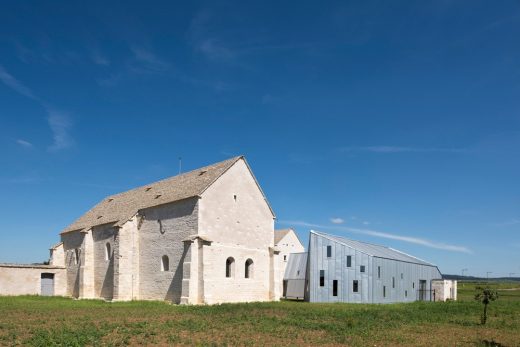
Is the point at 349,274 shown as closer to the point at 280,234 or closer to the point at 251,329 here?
the point at 251,329

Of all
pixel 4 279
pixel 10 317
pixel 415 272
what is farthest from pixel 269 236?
pixel 4 279

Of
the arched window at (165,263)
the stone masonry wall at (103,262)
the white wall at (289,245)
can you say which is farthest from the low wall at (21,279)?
the white wall at (289,245)

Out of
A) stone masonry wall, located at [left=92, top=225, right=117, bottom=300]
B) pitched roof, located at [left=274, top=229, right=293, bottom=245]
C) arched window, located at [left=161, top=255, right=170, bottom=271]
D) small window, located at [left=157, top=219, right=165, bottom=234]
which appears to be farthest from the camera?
pitched roof, located at [left=274, top=229, right=293, bottom=245]

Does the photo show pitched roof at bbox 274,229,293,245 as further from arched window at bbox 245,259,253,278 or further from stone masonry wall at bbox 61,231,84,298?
arched window at bbox 245,259,253,278

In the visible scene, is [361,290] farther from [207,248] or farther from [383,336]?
[383,336]

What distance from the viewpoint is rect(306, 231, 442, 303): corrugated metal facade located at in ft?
138

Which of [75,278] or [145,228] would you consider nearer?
[145,228]

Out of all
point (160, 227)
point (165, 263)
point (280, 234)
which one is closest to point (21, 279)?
point (160, 227)

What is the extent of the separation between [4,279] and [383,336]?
4110 cm

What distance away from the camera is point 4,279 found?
45.7 m

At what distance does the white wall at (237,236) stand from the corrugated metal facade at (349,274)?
5.01m

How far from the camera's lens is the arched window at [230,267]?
3812 centimetres

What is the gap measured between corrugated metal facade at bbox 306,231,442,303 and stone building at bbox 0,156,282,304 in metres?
4.84

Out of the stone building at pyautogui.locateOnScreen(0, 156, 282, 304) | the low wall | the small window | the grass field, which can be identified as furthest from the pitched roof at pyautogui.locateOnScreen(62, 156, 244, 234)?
the grass field
